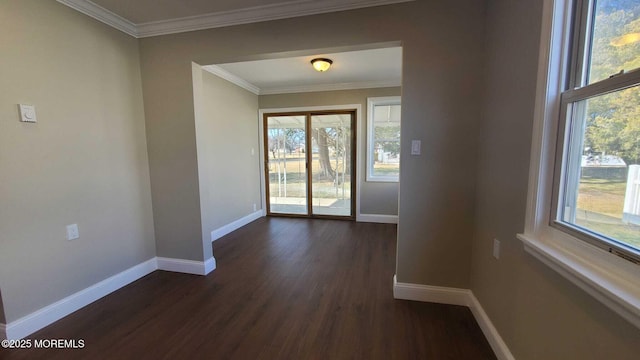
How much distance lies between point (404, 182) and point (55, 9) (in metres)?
2.91

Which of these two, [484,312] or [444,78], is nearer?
[484,312]

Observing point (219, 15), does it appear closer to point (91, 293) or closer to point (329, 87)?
point (329, 87)

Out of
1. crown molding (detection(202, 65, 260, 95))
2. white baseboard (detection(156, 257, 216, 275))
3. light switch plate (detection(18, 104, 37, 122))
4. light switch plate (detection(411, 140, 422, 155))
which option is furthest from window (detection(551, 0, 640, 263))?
crown molding (detection(202, 65, 260, 95))

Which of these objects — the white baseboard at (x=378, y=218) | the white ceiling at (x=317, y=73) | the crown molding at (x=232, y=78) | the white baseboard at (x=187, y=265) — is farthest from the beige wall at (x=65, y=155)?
the white baseboard at (x=378, y=218)

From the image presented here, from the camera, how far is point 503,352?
4.86ft

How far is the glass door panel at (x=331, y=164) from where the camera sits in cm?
455

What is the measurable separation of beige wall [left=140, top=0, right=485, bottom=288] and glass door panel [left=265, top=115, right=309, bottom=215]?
2.36 m

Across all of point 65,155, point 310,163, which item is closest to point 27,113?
point 65,155

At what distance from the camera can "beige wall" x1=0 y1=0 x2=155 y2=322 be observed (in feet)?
5.47

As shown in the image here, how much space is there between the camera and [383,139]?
439cm

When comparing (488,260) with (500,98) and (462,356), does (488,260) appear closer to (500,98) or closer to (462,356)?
(462,356)

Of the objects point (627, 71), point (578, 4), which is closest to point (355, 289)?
point (627, 71)

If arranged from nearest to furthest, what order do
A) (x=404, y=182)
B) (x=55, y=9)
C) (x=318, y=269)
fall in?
(x=55, y=9) < (x=404, y=182) < (x=318, y=269)

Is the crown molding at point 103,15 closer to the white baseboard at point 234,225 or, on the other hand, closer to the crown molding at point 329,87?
the crown molding at point 329,87
